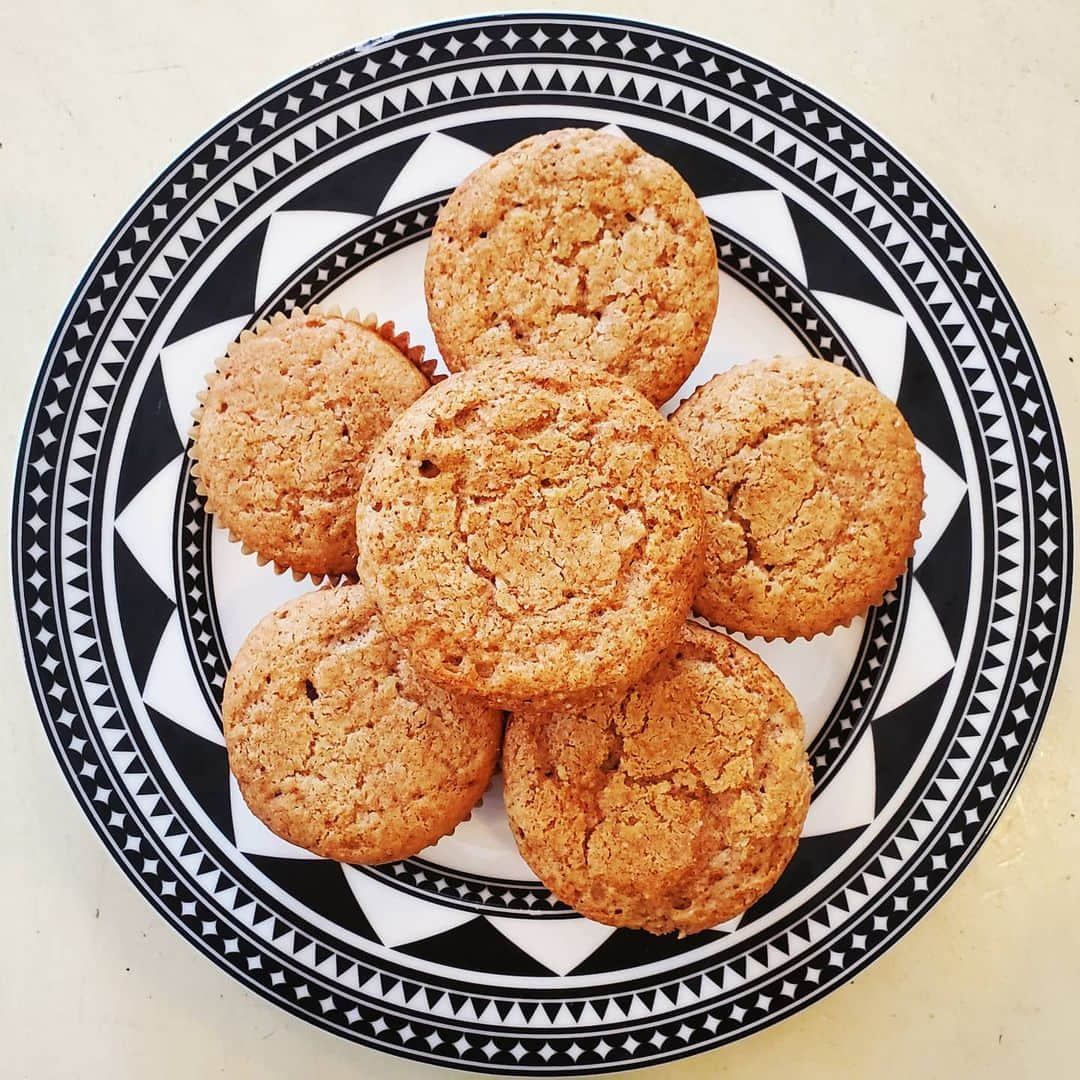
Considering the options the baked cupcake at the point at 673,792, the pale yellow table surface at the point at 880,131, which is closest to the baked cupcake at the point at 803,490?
the baked cupcake at the point at 673,792

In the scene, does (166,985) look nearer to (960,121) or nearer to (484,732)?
(484,732)

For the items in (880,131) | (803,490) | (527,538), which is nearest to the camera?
(527,538)

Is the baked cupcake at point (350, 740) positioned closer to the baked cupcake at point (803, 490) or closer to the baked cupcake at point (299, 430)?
the baked cupcake at point (299, 430)

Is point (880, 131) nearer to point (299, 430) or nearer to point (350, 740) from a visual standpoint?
point (299, 430)

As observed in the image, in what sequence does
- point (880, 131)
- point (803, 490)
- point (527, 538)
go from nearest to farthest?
1. point (527, 538)
2. point (803, 490)
3. point (880, 131)

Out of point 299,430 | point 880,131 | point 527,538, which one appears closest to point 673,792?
point 527,538

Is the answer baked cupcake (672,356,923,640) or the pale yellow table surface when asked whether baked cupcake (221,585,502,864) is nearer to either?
baked cupcake (672,356,923,640)

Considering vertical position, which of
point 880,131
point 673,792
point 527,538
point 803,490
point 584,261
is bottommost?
point 673,792
